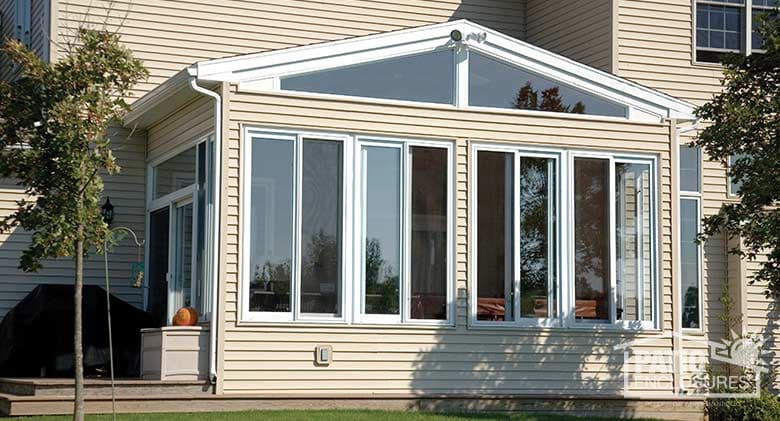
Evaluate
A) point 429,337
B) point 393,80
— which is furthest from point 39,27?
point 429,337

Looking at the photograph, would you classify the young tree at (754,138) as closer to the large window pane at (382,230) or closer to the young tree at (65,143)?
the large window pane at (382,230)

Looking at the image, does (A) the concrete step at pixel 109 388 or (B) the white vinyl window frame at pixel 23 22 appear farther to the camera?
(B) the white vinyl window frame at pixel 23 22

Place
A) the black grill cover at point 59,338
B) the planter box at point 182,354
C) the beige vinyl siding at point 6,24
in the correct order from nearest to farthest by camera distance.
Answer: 1. the planter box at point 182,354
2. the black grill cover at point 59,338
3. the beige vinyl siding at point 6,24

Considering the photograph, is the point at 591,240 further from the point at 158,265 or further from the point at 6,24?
the point at 6,24

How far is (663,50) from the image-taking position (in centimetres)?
1762

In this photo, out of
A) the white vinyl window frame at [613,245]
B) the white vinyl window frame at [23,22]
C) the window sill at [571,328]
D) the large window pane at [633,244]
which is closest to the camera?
the window sill at [571,328]

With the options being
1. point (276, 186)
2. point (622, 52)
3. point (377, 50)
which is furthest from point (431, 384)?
point (622, 52)

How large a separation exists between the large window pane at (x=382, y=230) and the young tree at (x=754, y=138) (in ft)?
11.8

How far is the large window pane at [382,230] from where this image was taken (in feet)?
44.1

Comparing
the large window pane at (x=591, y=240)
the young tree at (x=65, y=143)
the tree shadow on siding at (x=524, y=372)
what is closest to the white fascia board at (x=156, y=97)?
the young tree at (x=65, y=143)

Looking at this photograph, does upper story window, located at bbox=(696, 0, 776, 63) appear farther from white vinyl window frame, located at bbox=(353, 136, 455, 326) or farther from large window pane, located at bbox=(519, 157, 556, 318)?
white vinyl window frame, located at bbox=(353, 136, 455, 326)

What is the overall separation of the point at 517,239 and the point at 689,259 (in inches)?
176

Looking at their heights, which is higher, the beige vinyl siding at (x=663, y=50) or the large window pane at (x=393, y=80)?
the beige vinyl siding at (x=663, y=50)

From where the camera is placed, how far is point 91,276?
53.7 ft
